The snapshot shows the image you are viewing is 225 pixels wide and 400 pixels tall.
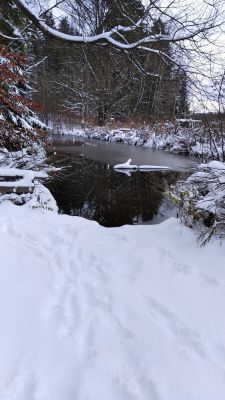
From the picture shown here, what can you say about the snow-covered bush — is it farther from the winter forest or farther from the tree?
the tree

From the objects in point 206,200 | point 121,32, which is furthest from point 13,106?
point 206,200

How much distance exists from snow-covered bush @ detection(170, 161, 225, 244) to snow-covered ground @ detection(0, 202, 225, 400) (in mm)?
196

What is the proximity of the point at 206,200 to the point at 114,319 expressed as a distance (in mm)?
1978

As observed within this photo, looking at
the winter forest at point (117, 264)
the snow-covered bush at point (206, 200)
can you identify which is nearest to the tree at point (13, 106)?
the winter forest at point (117, 264)

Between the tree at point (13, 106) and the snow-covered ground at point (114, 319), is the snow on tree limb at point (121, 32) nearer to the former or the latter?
the tree at point (13, 106)

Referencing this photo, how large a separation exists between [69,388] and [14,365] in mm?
387

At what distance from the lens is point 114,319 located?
230 cm

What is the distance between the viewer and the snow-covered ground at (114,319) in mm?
1727

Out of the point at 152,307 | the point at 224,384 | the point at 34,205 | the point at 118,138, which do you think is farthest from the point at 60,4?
the point at 118,138

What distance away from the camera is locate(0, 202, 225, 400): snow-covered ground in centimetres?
173

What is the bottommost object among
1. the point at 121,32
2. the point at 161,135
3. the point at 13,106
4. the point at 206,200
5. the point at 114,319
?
the point at 114,319

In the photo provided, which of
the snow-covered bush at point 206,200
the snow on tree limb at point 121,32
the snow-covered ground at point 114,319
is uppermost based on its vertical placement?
the snow on tree limb at point 121,32

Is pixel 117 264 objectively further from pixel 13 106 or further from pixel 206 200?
pixel 13 106

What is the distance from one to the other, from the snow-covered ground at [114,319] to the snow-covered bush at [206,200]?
7.7 inches
